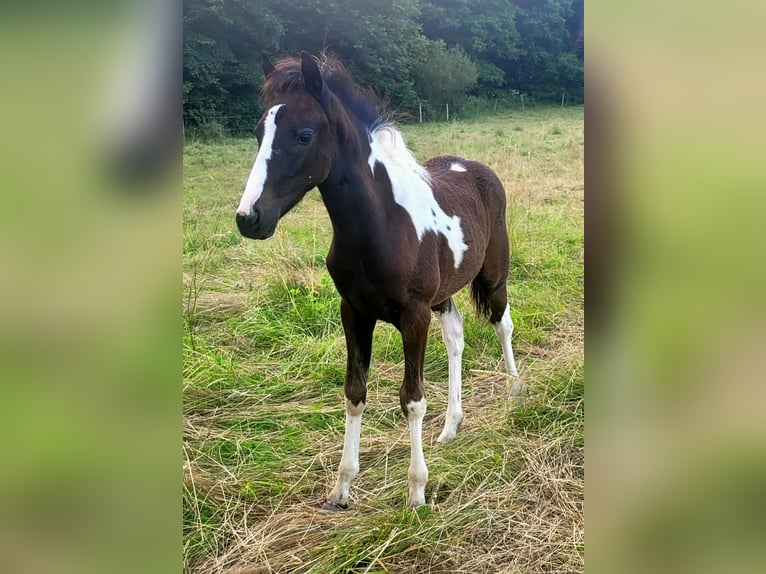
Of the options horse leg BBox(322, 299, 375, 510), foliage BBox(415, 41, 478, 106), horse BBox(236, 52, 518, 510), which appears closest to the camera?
horse BBox(236, 52, 518, 510)

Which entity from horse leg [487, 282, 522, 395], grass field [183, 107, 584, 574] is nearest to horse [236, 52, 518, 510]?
grass field [183, 107, 584, 574]

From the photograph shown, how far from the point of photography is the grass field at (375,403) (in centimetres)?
180

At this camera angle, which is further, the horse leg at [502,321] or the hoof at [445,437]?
the horse leg at [502,321]

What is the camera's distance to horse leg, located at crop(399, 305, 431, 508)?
206 centimetres

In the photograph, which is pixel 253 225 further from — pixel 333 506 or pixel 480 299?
pixel 480 299

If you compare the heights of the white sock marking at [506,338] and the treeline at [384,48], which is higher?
the treeline at [384,48]

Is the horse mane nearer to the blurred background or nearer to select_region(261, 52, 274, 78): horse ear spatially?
select_region(261, 52, 274, 78): horse ear

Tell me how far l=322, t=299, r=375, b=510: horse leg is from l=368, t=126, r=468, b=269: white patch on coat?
0.43 meters

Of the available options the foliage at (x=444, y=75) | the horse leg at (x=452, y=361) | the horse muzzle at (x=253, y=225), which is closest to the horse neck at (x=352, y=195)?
the horse muzzle at (x=253, y=225)
